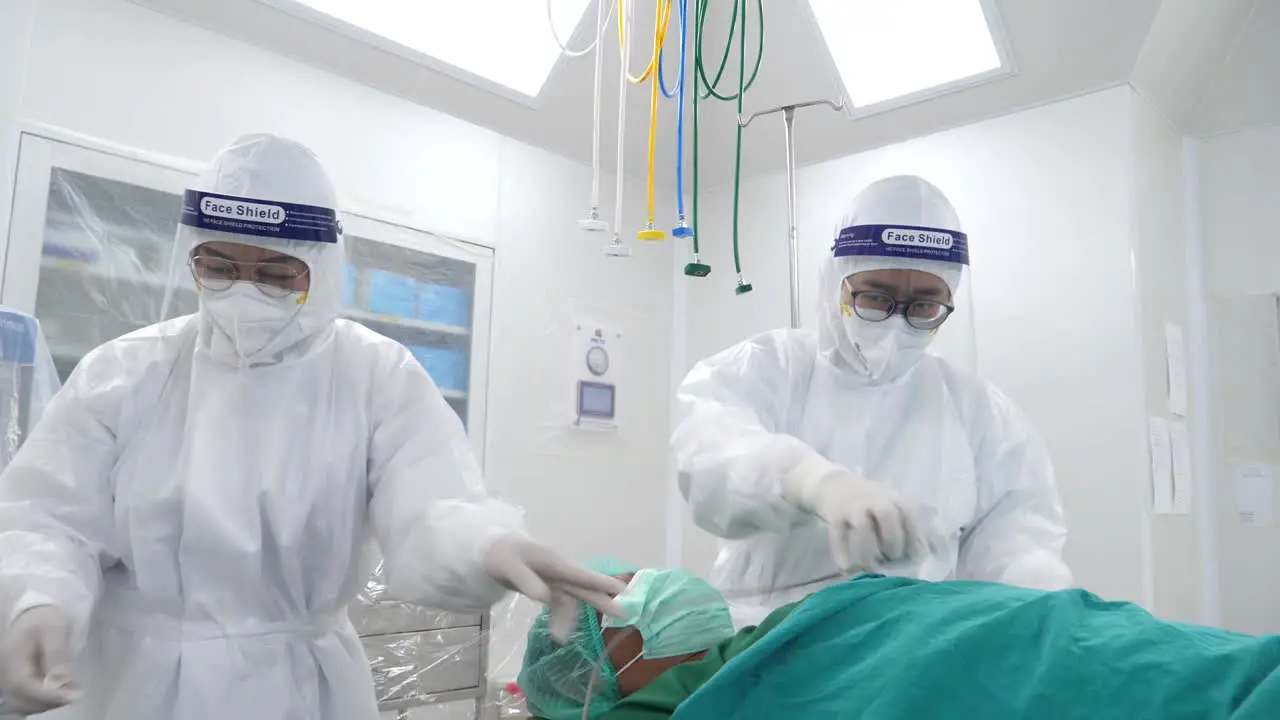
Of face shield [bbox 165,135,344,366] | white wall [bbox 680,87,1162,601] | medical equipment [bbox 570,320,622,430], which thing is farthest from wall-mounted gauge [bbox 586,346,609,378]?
face shield [bbox 165,135,344,366]

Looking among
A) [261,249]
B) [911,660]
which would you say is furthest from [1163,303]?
[261,249]

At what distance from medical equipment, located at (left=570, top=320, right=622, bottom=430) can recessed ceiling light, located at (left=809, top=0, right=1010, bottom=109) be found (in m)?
1.10

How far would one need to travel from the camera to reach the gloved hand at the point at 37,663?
35.8 inches

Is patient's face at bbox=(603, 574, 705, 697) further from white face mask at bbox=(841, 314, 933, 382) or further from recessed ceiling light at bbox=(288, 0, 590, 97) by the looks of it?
recessed ceiling light at bbox=(288, 0, 590, 97)

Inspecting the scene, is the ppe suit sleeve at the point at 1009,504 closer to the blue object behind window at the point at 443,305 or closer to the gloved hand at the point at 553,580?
the gloved hand at the point at 553,580

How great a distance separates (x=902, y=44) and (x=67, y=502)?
249 centimetres

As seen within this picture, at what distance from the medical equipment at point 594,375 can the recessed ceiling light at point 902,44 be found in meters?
1.10

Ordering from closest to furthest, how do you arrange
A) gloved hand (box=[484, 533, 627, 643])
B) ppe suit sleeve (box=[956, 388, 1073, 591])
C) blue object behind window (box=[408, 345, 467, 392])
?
gloved hand (box=[484, 533, 627, 643]) → ppe suit sleeve (box=[956, 388, 1073, 591]) → blue object behind window (box=[408, 345, 467, 392])

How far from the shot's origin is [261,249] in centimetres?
128

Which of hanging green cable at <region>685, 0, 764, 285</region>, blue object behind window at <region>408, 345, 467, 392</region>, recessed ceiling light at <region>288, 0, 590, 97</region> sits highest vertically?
recessed ceiling light at <region>288, 0, 590, 97</region>

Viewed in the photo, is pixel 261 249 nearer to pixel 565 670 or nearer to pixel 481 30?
pixel 565 670

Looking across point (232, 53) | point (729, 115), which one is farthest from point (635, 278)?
Result: point (232, 53)

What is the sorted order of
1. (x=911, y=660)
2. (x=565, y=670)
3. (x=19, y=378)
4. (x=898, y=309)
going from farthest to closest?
1. (x=19, y=378)
2. (x=898, y=309)
3. (x=565, y=670)
4. (x=911, y=660)

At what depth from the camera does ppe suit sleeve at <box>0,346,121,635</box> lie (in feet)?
3.35
